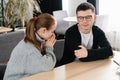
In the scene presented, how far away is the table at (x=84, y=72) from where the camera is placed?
157 cm

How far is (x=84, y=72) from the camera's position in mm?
1659

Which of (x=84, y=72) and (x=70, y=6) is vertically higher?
(x=70, y=6)

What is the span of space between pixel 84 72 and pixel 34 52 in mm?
376

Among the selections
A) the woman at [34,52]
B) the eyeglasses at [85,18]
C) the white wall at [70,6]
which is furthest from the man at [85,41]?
the white wall at [70,6]

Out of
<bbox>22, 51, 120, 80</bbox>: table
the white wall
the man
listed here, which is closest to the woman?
<bbox>22, 51, 120, 80</bbox>: table

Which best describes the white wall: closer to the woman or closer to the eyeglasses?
the eyeglasses

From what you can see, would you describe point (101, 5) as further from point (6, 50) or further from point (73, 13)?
point (6, 50)

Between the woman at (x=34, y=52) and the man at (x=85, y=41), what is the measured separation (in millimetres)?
236

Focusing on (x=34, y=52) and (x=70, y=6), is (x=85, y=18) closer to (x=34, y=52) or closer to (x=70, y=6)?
(x=34, y=52)

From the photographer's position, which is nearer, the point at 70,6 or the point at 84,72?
the point at 84,72

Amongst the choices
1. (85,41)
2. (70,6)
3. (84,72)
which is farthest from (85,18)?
(70,6)

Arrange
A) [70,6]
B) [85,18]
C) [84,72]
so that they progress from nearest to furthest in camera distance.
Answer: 1. [84,72]
2. [85,18]
3. [70,6]

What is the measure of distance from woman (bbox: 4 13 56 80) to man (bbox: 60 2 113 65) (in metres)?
0.24

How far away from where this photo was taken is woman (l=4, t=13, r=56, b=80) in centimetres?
172
